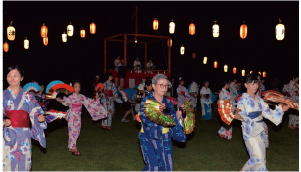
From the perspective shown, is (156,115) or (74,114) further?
(74,114)

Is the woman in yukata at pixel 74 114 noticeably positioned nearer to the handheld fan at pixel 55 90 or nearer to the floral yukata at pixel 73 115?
the floral yukata at pixel 73 115

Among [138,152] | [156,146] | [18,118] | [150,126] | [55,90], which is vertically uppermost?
[55,90]

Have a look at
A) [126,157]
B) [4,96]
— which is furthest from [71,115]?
[4,96]

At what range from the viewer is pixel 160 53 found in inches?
885

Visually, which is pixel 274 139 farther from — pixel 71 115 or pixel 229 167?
pixel 71 115

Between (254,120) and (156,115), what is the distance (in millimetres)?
1543

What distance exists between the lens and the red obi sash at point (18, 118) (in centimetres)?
323

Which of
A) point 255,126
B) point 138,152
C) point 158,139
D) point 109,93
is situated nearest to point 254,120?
point 255,126

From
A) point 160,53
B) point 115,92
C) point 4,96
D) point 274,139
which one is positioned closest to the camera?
point 4,96

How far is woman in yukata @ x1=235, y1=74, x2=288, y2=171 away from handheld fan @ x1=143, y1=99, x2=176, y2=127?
4.21 feet

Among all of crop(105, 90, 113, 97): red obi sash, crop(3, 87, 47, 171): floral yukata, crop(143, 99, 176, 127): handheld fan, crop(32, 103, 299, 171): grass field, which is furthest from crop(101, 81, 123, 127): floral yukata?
crop(143, 99, 176, 127): handheld fan

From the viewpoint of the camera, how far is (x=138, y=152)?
5812mm

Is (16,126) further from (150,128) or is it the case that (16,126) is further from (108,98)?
(108,98)

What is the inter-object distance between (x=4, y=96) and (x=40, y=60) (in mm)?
21789
